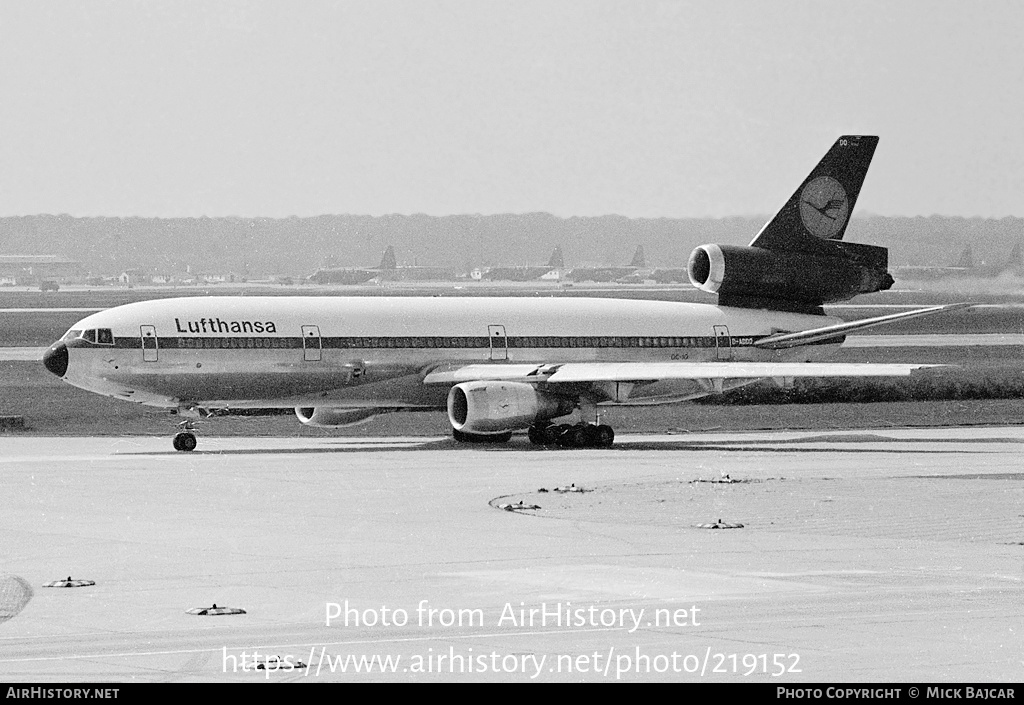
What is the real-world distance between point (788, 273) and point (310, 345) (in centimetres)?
1543

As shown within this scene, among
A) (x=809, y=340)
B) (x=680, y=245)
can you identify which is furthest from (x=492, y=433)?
(x=680, y=245)

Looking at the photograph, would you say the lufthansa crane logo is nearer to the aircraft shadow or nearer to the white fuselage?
the white fuselage

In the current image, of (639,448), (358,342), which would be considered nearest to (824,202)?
(639,448)

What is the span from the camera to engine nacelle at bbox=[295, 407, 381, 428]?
49.7 meters

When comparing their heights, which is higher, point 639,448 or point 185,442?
point 185,442

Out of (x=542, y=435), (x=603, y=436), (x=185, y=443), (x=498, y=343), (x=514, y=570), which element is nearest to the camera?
(x=514, y=570)

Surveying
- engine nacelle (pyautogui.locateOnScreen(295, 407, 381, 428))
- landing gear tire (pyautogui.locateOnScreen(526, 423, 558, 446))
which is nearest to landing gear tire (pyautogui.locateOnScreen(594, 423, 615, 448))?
landing gear tire (pyautogui.locateOnScreen(526, 423, 558, 446))

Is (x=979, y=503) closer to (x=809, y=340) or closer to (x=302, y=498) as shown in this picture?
(x=302, y=498)

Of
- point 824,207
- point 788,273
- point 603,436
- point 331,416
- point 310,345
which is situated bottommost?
point 603,436

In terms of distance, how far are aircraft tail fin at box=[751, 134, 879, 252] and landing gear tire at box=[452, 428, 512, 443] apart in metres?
10.6

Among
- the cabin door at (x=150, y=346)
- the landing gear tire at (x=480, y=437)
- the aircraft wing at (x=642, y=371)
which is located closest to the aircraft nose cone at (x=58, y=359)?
the cabin door at (x=150, y=346)

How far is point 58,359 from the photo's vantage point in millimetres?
44812

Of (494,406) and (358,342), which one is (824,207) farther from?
(358,342)

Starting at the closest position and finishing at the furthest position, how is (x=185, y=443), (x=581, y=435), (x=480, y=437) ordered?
1. (x=185, y=443)
2. (x=581, y=435)
3. (x=480, y=437)
